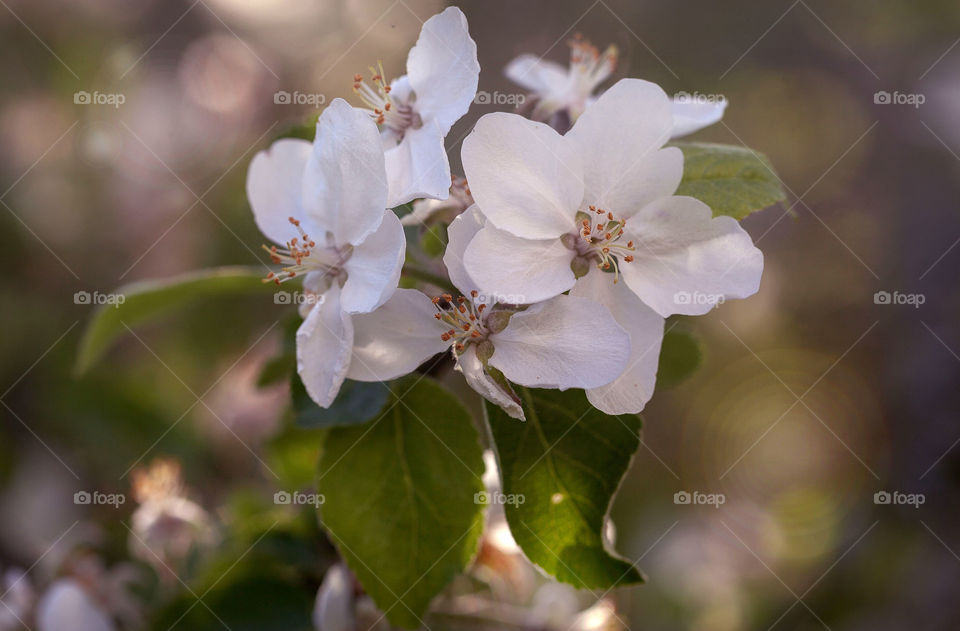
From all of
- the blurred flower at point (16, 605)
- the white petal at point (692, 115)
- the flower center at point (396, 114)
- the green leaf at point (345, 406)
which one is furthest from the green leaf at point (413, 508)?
the blurred flower at point (16, 605)

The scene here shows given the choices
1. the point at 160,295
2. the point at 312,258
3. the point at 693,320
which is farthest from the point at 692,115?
the point at 693,320

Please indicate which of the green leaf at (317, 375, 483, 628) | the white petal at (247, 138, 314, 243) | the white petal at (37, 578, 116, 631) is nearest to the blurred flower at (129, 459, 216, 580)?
the white petal at (37, 578, 116, 631)

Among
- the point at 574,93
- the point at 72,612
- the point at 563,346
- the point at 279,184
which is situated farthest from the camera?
the point at 72,612

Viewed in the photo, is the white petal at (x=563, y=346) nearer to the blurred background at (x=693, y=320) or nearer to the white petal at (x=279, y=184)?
the white petal at (x=279, y=184)

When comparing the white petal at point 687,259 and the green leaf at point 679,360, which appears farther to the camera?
the green leaf at point 679,360

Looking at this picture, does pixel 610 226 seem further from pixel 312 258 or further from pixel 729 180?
pixel 312 258

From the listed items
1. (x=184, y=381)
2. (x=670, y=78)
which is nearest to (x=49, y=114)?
(x=184, y=381)
